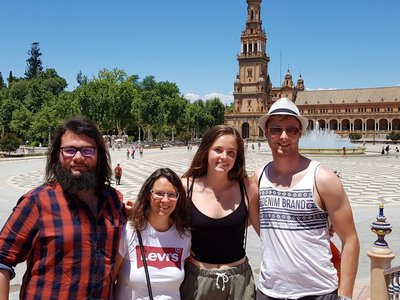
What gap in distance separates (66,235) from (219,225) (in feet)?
3.74

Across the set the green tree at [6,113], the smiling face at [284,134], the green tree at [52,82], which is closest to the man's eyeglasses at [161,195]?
the smiling face at [284,134]

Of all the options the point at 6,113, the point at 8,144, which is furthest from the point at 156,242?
the point at 6,113

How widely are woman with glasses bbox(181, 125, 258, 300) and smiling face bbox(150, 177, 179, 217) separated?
24 cm

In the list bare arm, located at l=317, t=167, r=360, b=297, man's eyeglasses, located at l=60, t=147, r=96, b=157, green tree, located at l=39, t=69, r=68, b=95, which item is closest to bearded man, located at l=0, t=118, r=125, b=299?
man's eyeglasses, located at l=60, t=147, r=96, b=157

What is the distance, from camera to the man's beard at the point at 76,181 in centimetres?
268

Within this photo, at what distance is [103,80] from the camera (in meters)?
67.0

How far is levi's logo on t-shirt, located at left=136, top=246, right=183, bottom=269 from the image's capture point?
291 cm

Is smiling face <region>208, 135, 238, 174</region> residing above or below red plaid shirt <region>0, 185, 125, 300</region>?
above

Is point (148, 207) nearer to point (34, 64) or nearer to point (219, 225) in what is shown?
point (219, 225)

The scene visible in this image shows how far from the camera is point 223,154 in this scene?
328 cm

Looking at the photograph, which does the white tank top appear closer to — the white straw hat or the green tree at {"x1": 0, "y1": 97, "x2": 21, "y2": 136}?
the white straw hat

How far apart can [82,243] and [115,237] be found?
9.5 inches

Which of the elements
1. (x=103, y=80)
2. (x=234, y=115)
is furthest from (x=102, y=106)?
(x=234, y=115)

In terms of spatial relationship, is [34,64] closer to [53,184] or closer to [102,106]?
[102,106]
